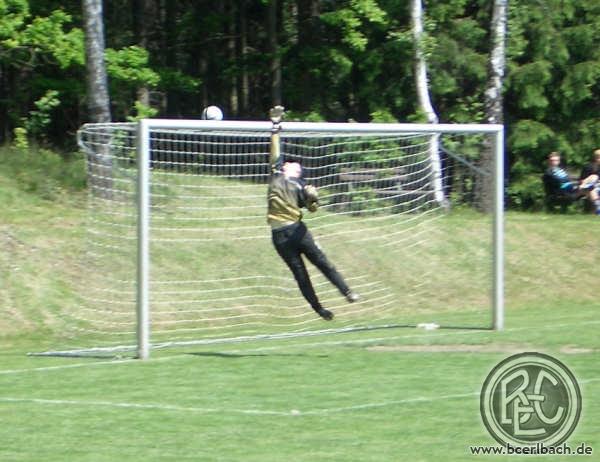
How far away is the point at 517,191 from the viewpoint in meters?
29.8

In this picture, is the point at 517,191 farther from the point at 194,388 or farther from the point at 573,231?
the point at 194,388

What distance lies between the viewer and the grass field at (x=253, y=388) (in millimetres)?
8828

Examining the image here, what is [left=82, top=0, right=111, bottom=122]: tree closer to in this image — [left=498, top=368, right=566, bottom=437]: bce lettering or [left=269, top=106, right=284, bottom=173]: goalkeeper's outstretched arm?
[left=269, top=106, right=284, bottom=173]: goalkeeper's outstretched arm

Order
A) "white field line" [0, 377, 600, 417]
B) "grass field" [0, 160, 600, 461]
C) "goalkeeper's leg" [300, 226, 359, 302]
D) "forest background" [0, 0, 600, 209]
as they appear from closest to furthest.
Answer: "grass field" [0, 160, 600, 461]
"white field line" [0, 377, 600, 417]
"goalkeeper's leg" [300, 226, 359, 302]
"forest background" [0, 0, 600, 209]

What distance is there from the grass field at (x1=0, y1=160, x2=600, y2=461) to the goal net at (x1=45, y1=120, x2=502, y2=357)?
85cm

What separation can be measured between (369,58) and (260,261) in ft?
40.9

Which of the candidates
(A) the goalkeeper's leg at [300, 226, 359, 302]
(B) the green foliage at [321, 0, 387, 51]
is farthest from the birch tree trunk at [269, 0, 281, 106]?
(A) the goalkeeper's leg at [300, 226, 359, 302]

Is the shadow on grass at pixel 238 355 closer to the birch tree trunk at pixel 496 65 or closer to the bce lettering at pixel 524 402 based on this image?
the bce lettering at pixel 524 402

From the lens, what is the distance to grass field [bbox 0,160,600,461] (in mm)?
8828

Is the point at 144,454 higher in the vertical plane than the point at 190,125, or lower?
lower

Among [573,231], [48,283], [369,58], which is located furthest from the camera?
[369,58]

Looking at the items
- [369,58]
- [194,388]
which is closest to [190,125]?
[194,388]

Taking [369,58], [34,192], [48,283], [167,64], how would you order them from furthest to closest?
[167,64]
[369,58]
[34,192]
[48,283]

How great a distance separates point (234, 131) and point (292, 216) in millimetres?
1183
